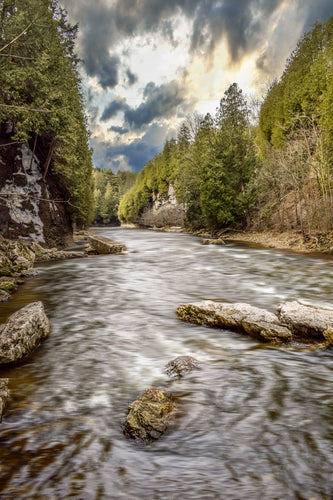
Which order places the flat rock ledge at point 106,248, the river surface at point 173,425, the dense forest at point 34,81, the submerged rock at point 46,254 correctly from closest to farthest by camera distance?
the river surface at point 173,425 < the dense forest at point 34,81 < the submerged rock at point 46,254 < the flat rock ledge at point 106,248

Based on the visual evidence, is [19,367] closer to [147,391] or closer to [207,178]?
[147,391]

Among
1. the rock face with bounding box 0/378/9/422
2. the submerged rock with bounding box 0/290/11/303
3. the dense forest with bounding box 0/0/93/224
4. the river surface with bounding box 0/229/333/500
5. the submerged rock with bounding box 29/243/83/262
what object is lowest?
the river surface with bounding box 0/229/333/500

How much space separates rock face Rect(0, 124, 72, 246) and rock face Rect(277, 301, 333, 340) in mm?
13508

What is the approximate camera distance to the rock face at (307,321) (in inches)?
191

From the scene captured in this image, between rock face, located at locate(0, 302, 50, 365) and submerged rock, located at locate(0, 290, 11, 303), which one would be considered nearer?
rock face, located at locate(0, 302, 50, 365)

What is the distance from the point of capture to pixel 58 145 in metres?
19.9

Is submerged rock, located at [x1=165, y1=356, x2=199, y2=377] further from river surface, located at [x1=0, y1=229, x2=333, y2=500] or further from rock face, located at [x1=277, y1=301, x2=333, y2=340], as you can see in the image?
rock face, located at [x1=277, y1=301, x2=333, y2=340]

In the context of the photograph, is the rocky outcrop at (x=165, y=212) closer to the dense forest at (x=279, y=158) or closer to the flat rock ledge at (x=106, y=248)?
the dense forest at (x=279, y=158)

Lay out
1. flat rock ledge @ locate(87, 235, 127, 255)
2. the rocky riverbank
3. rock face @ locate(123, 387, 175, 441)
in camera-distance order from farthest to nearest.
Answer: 1. flat rock ledge @ locate(87, 235, 127, 255)
2. the rocky riverbank
3. rock face @ locate(123, 387, 175, 441)

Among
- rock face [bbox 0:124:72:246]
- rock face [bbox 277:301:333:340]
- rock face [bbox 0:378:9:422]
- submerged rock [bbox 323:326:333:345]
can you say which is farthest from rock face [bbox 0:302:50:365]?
rock face [bbox 0:124:72:246]

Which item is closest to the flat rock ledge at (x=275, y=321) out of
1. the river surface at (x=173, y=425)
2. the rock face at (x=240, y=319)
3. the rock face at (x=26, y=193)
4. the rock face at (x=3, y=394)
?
the rock face at (x=240, y=319)

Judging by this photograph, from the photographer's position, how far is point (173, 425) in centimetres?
295

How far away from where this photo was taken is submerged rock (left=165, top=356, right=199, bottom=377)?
3.95m

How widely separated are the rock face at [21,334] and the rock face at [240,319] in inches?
110
